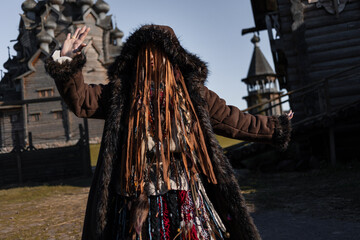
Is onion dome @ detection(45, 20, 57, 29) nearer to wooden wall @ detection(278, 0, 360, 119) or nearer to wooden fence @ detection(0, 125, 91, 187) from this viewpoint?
wooden fence @ detection(0, 125, 91, 187)

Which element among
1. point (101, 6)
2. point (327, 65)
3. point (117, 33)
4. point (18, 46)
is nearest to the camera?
point (327, 65)

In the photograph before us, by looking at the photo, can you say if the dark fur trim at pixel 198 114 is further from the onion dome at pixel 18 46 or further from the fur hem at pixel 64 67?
the onion dome at pixel 18 46

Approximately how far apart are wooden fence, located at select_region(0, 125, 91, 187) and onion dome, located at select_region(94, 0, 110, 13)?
2536cm

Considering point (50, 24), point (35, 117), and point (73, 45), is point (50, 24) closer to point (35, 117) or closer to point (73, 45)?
point (35, 117)

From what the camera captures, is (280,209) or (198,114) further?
(280,209)

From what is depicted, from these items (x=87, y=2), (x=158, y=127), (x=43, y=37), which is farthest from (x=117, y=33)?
(x=158, y=127)

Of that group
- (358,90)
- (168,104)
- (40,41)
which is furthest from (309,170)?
(40,41)

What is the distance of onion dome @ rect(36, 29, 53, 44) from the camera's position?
3212cm

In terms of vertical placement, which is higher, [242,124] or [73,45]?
[73,45]

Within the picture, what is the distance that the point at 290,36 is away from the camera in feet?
A: 36.3

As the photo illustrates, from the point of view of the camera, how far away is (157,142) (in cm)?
215

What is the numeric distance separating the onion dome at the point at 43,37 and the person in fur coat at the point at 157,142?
107 ft

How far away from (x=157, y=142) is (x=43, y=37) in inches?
1306

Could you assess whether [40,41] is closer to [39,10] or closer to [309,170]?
[39,10]
